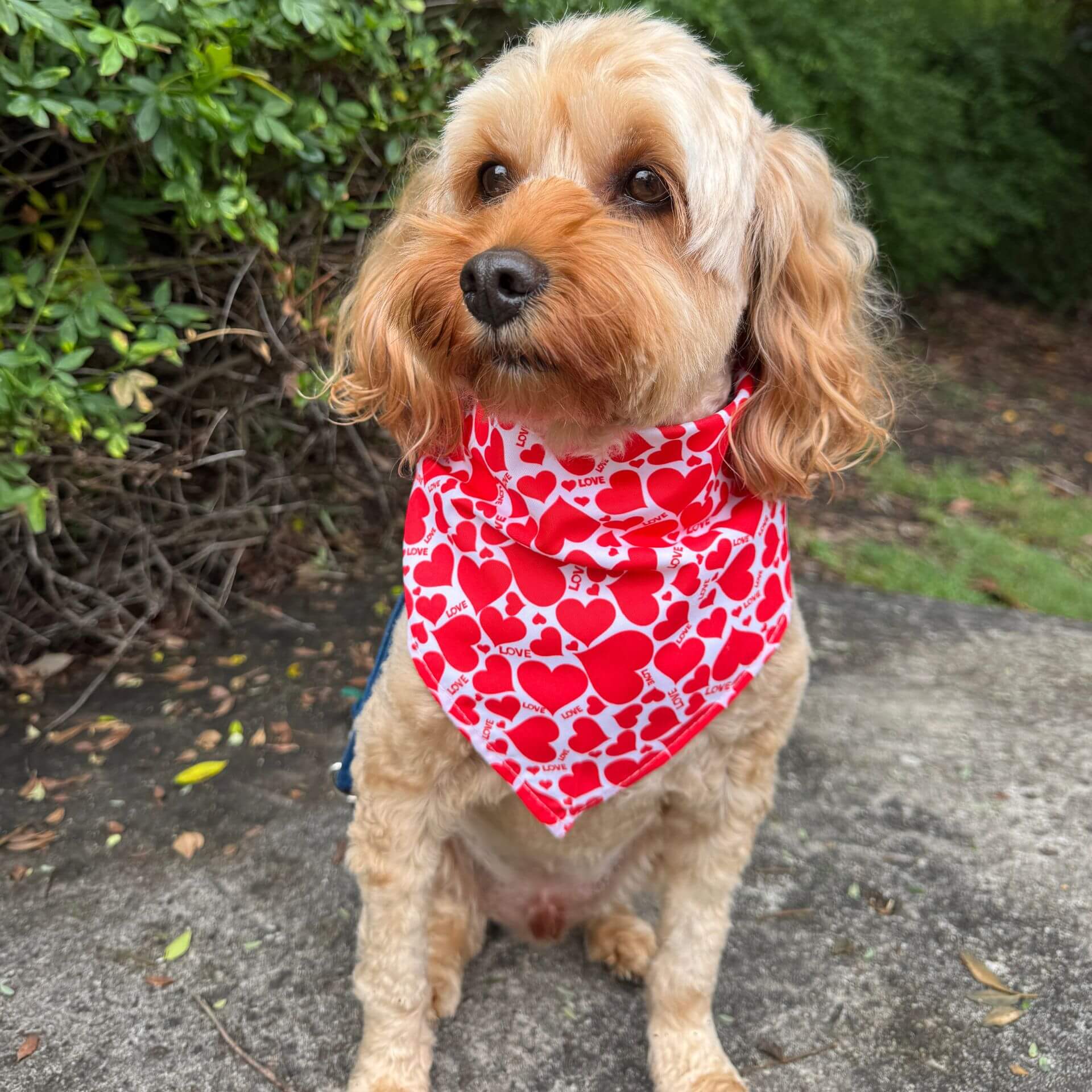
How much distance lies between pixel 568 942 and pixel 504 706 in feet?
2.98

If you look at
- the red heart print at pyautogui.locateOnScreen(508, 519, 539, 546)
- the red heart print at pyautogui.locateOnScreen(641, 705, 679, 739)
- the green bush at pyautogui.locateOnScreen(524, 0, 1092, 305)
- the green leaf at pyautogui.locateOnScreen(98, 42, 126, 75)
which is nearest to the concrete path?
the red heart print at pyautogui.locateOnScreen(641, 705, 679, 739)

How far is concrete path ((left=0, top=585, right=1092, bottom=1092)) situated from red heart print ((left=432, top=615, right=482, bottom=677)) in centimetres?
92

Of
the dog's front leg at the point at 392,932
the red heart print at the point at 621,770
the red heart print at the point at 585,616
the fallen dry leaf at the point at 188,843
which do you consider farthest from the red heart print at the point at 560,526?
the fallen dry leaf at the point at 188,843

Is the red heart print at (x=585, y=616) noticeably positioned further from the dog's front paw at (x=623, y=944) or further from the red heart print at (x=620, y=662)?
the dog's front paw at (x=623, y=944)

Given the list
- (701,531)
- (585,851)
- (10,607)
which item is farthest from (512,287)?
(10,607)

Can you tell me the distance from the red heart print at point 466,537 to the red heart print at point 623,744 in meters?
0.46

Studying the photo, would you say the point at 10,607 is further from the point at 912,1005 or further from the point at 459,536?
the point at 912,1005

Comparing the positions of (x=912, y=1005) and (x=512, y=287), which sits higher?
(x=512, y=287)

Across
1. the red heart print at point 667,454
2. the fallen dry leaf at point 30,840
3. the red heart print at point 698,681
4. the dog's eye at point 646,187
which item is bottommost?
the fallen dry leaf at point 30,840

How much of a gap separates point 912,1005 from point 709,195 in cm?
186

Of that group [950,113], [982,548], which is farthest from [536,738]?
[950,113]

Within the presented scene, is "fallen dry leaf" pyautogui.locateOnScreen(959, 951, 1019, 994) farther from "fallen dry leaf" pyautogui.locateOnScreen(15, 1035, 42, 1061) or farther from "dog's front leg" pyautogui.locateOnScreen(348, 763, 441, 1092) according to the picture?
"fallen dry leaf" pyautogui.locateOnScreen(15, 1035, 42, 1061)

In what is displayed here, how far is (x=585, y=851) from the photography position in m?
2.16

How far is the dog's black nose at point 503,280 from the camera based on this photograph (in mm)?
1574
